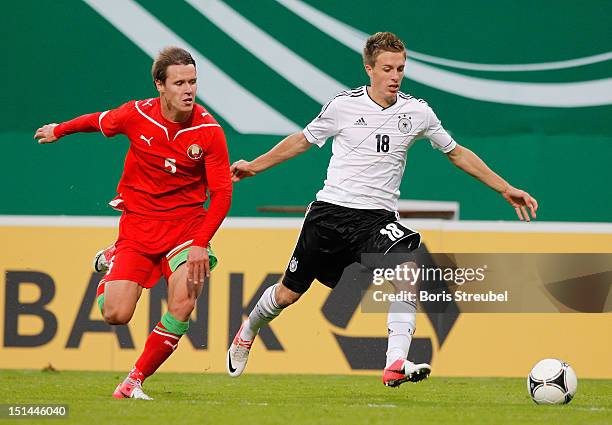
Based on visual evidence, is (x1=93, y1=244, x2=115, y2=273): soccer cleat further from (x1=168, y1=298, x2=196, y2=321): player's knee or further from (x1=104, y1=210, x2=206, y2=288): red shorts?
(x1=168, y1=298, x2=196, y2=321): player's knee

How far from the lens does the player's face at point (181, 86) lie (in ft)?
24.0

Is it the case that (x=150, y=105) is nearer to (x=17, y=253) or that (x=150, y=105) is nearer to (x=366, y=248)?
(x=366, y=248)

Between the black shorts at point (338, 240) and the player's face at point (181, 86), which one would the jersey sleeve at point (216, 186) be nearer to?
the player's face at point (181, 86)

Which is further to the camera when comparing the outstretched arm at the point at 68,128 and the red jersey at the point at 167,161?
the outstretched arm at the point at 68,128

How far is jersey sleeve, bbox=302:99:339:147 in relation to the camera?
794 centimetres

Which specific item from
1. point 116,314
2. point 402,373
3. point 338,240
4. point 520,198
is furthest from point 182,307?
point 520,198

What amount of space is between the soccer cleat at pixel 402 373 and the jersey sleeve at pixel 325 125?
65.9 inches

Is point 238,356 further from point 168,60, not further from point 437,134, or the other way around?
point 168,60

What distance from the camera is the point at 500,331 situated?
10414 millimetres

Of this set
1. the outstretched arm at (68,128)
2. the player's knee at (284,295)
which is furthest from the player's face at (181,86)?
the player's knee at (284,295)

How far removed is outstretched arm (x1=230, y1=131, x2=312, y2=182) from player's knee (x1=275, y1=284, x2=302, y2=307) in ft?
2.60

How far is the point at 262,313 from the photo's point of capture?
8.31 m

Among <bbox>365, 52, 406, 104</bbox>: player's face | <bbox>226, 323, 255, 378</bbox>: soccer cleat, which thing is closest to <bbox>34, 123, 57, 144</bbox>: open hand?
<bbox>226, 323, 255, 378</bbox>: soccer cleat

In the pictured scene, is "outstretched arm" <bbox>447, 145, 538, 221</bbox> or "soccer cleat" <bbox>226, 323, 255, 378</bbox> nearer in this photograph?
"outstretched arm" <bbox>447, 145, 538, 221</bbox>
